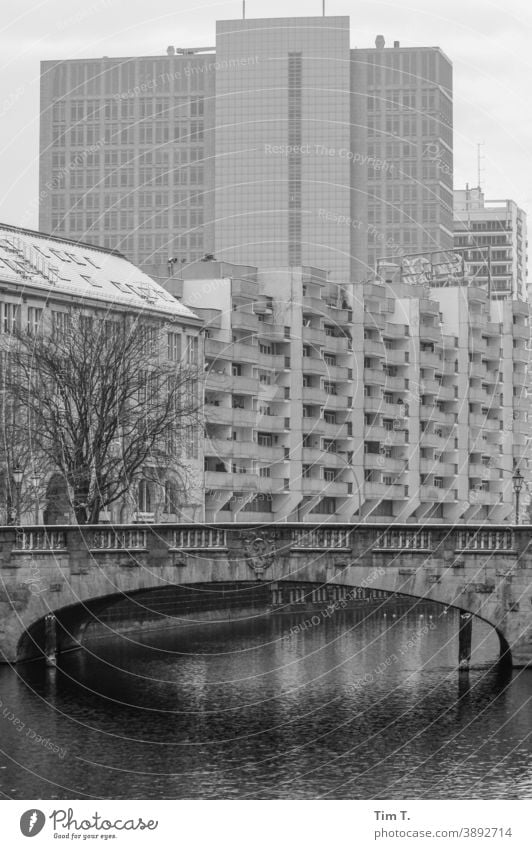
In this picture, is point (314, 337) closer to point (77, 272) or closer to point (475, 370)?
point (475, 370)

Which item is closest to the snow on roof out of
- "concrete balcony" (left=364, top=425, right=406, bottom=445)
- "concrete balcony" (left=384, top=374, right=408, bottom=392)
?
"concrete balcony" (left=364, top=425, right=406, bottom=445)

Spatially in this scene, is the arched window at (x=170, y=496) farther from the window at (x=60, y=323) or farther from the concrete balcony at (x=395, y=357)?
the concrete balcony at (x=395, y=357)

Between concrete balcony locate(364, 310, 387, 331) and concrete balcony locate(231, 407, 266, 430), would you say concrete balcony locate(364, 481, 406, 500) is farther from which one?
concrete balcony locate(231, 407, 266, 430)

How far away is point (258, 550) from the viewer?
85750 mm

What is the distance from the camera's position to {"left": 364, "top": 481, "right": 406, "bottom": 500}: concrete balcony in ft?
590

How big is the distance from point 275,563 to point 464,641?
13.8m

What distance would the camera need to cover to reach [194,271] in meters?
176

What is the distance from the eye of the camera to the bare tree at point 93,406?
10550cm

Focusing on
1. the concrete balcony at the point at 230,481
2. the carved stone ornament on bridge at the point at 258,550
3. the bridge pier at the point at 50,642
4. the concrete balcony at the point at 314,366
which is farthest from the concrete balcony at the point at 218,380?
the carved stone ornament on bridge at the point at 258,550

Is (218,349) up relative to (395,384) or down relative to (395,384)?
up

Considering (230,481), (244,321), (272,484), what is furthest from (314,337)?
(230,481)

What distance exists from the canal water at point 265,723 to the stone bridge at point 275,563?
11.0ft
